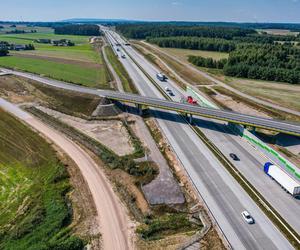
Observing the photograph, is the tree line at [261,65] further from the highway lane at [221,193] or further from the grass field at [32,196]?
the grass field at [32,196]

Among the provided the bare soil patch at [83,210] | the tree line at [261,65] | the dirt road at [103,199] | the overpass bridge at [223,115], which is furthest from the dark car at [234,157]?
the tree line at [261,65]

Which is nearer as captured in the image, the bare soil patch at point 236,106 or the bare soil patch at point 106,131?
the bare soil patch at point 106,131

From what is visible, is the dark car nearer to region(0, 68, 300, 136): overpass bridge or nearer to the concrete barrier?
the concrete barrier

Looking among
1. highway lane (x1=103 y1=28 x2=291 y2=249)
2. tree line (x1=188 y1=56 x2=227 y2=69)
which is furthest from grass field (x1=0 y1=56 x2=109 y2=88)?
highway lane (x1=103 y1=28 x2=291 y2=249)

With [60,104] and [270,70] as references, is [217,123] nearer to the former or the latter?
[60,104]

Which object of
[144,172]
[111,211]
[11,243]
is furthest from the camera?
[144,172]

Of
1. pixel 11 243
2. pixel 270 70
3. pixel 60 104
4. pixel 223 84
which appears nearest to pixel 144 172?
pixel 11 243
